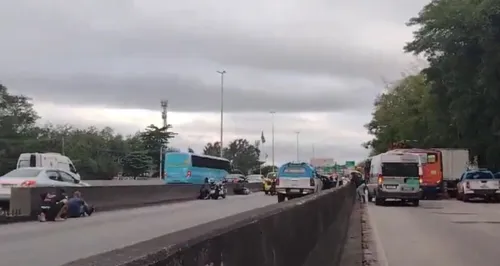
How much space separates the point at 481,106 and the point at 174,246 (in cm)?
4085

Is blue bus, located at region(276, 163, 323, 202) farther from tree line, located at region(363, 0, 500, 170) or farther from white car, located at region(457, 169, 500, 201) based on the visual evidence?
tree line, located at region(363, 0, 500, 170)

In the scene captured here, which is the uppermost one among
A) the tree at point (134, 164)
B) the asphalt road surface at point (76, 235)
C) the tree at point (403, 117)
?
the tree at point (403, 117)

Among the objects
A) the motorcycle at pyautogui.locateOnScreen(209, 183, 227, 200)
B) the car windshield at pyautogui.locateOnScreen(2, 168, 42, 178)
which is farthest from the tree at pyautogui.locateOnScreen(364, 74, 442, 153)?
the car windshield at pyautogui.locateOnScreen(2, 168, 42, 178)

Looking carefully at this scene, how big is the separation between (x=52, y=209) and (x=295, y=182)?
18559mm

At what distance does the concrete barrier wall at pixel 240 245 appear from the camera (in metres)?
3.94

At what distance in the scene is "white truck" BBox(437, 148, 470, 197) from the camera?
4728cm

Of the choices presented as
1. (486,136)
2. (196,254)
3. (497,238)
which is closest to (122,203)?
(497,238)

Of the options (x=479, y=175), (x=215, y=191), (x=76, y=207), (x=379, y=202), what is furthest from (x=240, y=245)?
(x=479, y=175)

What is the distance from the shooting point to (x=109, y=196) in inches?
1176

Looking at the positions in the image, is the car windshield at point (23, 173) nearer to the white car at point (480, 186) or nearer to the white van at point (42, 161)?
the white van at point (42, 161)

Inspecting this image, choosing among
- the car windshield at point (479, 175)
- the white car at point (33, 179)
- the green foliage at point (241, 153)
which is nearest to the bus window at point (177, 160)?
the car windshield at point (479, 175)

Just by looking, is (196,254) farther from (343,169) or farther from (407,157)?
(343,169)

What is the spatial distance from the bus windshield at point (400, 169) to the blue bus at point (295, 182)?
4754 mm

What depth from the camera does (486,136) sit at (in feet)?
144
